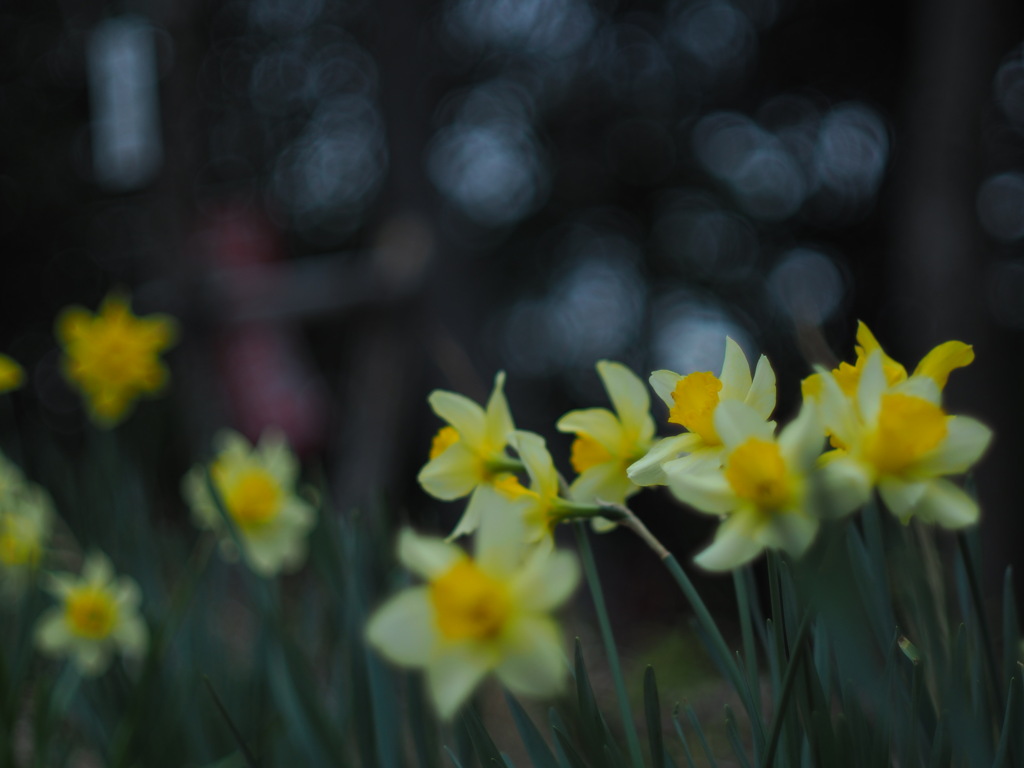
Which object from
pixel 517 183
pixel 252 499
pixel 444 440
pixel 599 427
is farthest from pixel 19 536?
pixel 517 183

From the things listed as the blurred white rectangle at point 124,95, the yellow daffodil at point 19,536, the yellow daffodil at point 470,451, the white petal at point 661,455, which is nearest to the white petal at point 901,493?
the white petal at point 661,455

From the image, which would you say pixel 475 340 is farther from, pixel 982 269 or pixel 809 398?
pixel 809 398

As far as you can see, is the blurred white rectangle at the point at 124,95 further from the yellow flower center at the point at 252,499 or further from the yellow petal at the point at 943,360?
the yellow petal at the point at 943,360

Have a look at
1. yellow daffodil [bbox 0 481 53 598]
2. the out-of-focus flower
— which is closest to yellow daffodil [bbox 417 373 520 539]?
yellow daffodil [bbox 0 481 53 598]

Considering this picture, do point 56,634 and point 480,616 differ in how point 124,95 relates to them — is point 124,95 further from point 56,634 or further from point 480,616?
point 480,616

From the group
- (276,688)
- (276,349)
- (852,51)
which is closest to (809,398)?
(276,688)
